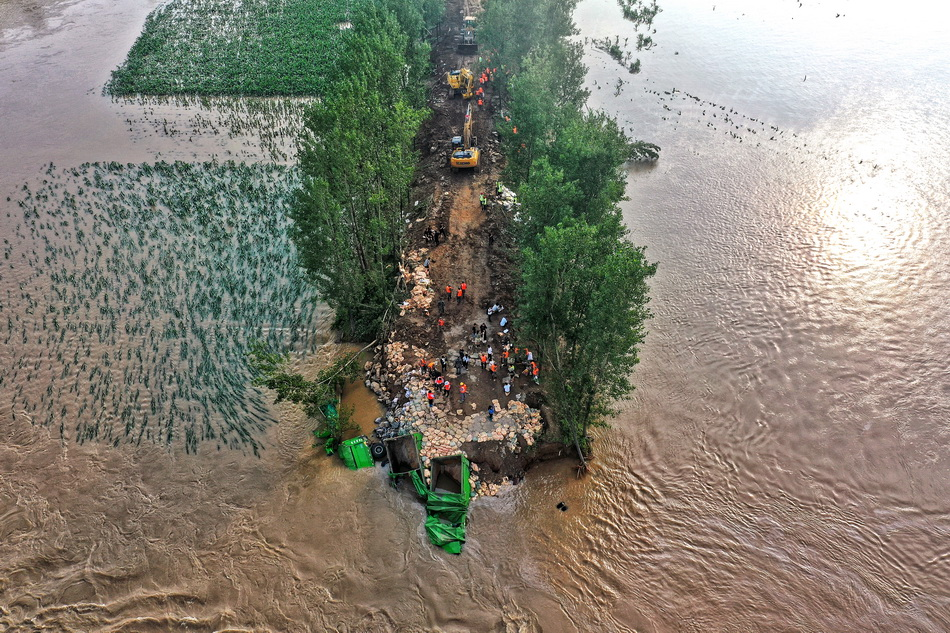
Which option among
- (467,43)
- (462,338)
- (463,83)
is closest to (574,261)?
(462,338)

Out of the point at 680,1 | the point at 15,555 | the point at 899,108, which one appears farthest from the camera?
the point at 680,1

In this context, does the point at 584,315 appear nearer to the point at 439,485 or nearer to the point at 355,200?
the point at 439,485

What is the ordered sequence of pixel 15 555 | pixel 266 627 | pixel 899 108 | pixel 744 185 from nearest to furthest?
pixel 266 627 → pixel 15 555 → pixel 744 185 → pixel 899 108

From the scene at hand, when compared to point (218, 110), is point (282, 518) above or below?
below

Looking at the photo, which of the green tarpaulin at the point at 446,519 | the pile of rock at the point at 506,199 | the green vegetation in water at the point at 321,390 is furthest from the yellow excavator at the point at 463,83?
the green tarpaulin at the point at 446,519

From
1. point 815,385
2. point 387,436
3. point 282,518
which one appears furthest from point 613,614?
point 815,385

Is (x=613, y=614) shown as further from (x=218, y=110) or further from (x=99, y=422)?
(x=218, y=110)

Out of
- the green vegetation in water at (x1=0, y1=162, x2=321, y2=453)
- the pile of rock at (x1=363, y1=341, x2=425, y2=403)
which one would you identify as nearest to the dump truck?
the pile of rock at (x1=363, y1=341, x2=425, y2=403)
